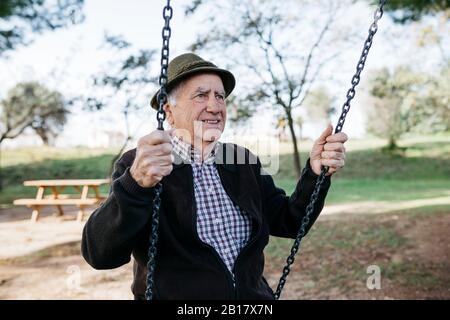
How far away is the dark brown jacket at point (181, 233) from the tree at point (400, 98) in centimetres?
2212

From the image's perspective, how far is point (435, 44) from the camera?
18766 mm

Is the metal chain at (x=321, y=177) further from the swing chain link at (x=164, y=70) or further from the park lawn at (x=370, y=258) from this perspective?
the park lawn at (x=370, y=258)

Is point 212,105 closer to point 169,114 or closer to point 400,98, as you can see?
point 169,114

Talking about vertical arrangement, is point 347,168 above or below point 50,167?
above

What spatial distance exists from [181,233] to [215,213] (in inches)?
7.4

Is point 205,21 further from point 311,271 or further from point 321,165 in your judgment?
point 321,165

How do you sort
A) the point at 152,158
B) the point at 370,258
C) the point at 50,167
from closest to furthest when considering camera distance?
1. the point at 152,158
2. the point at 370,258
3. the point at 50,167

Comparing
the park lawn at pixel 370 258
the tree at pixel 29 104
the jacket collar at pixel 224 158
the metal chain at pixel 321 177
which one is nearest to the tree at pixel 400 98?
the tree at pixel 29 104

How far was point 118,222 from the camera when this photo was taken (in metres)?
1.53

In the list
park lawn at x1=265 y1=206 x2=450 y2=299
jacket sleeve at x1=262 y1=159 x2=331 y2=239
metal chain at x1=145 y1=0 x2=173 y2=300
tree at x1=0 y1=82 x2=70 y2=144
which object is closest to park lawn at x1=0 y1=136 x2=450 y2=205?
tree at x1=0 y1=82 x2=70 y2=144

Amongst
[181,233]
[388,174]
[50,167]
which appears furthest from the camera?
[50,167]

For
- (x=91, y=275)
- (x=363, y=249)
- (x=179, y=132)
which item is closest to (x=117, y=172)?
(x=179, y=132)

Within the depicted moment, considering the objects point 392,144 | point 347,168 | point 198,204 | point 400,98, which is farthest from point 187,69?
point 400,98
